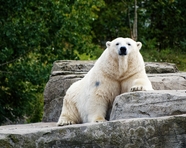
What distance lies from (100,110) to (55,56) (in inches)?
225

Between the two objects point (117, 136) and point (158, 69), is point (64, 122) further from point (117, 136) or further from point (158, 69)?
point (158, 69)

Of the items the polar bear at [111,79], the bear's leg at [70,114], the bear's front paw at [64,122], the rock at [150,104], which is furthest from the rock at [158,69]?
the rock at [150,104]

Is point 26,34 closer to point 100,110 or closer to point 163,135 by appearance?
point 100,110

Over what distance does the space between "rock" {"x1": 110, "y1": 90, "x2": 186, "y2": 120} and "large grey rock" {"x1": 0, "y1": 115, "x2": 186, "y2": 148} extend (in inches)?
23.5

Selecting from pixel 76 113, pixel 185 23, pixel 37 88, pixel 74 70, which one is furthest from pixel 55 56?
pixel 185 23

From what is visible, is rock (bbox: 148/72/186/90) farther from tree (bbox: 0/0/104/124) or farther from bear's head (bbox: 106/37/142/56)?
tree (bbox: 0/0/104/124)

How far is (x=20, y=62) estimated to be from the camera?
14281mm

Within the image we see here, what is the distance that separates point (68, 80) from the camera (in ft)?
37.7

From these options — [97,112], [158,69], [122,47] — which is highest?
[122,47]

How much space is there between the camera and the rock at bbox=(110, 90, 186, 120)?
8102 millimetres

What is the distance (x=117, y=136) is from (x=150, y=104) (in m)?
0.92

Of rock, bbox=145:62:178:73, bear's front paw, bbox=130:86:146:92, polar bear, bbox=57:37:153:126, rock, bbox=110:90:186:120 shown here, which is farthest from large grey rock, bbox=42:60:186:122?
rock, bbox=110:90:186:120

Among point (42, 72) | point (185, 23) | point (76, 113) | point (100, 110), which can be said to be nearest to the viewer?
point (100, 110)

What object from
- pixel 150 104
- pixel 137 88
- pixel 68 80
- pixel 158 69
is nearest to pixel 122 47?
pixel 137 88
